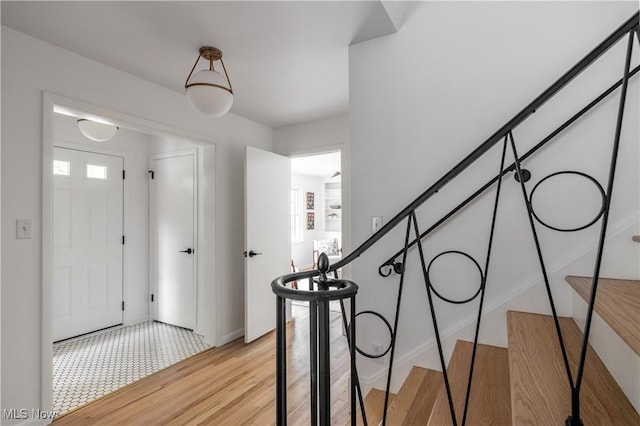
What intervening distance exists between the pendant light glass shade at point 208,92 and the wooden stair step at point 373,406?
76.8 inches

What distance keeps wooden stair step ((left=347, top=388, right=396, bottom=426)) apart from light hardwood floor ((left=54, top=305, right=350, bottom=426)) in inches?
13.6

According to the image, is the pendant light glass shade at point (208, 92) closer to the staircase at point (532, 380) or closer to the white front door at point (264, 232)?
the white front door at point (264, 232)

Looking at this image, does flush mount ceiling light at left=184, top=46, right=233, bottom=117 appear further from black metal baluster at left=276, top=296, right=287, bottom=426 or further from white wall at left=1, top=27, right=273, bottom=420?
black metal baluster at left=276, top=296, right=287, bottom=426

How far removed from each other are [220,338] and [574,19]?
3524 mm

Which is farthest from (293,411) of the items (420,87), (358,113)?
(420,87)

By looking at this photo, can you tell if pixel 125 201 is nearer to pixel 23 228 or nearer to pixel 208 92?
pixel 23 228

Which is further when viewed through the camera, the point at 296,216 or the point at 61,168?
the point at 296,216

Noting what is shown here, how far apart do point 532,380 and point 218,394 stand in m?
2.06

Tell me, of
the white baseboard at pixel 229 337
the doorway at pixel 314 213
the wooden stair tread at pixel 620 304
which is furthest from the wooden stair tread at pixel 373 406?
the doorway at pixel 314 213

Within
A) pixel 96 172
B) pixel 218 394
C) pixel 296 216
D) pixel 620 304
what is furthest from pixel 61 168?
pixel 296 216

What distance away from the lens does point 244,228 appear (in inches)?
126

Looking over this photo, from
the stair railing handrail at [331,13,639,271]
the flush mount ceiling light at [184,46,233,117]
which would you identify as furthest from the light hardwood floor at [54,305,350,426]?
the flush mount ceiling light at [184,46,233,117]

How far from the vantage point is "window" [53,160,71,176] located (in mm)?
3143

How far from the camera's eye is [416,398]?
4.83 feet
